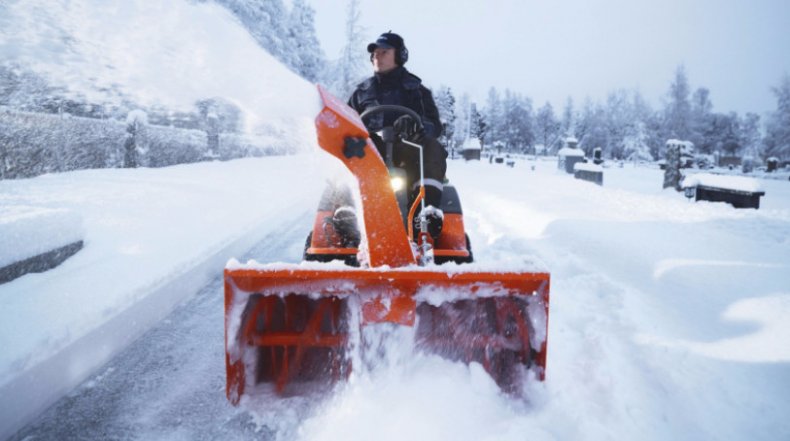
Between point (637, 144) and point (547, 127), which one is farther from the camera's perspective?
point (547, 127)

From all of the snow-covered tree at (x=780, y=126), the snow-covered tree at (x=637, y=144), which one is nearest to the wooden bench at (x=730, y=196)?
the snow-covered tree at (x=780, y=126)

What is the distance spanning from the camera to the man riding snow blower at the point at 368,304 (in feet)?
5.64

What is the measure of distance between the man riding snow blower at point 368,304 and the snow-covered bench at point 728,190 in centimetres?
911

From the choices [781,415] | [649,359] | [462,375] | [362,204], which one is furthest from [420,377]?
[781,415]

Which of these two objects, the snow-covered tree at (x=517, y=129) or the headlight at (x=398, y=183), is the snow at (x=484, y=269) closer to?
the headlight at (x=398, y=183)

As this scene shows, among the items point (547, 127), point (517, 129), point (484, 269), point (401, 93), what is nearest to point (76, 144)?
point (401, 93)

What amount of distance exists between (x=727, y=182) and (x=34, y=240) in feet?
38.0

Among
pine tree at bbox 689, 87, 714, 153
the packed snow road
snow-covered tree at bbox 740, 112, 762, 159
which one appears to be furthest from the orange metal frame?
snow-covered tree at bbox 740, 112, 762, 159

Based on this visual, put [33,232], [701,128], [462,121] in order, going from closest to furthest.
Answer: [33,232], [701,128], [462,121]

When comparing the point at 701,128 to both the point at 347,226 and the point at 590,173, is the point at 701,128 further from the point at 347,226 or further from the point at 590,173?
the point at 347,226

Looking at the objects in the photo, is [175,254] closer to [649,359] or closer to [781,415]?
[649,359]

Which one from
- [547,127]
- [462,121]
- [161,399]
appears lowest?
[161,399]

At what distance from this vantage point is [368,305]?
1.79 meters

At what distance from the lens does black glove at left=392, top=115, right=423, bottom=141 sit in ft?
7.92
